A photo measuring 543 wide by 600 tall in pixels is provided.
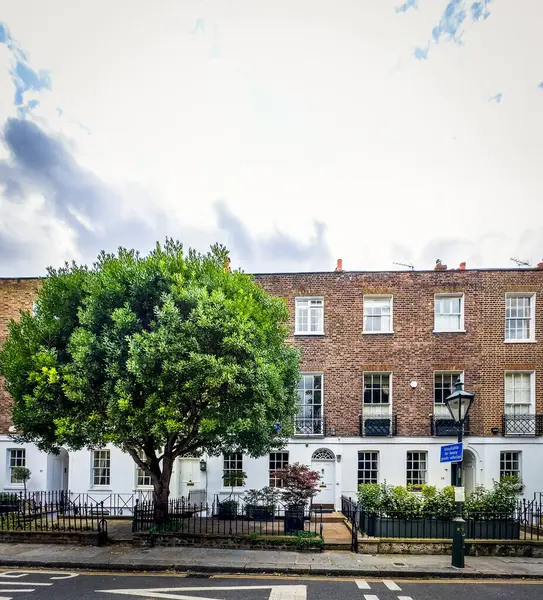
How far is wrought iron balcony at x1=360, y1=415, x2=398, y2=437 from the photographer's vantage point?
21.2m

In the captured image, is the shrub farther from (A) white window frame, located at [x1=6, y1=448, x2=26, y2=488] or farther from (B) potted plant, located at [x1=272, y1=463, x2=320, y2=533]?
(A) white window frame, located at [x1=6, y1=448, x2=26, y2=488]

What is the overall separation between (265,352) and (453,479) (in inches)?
488

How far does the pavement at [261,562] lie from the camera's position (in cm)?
1224

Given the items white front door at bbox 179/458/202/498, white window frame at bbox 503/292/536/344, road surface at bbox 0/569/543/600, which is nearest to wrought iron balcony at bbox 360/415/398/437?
white window frame at bbox 503/292/536/344

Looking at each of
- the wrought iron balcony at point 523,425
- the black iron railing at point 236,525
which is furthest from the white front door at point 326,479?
the wrought iron balcony at point 523,425

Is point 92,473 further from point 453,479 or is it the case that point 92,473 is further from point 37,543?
point 453,479

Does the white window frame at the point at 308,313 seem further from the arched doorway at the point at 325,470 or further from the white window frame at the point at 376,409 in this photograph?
the arched doorway at the point at 325,470

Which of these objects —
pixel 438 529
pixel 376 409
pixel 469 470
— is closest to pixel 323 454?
pixel 376 409

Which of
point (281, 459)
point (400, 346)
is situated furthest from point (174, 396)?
point (400, 346)

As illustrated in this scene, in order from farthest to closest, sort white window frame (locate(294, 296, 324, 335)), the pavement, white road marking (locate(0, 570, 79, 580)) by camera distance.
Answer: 1. white window frame (locate(294, 296, 324, 335))
2. the pavement
3. white road marking (locate(0, 570, 79, 580))

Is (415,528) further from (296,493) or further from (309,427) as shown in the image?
(309,427)

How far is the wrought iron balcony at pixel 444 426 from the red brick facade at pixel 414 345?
0.82 feet

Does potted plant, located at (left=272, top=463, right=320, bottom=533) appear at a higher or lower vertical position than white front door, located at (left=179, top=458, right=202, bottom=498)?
higher

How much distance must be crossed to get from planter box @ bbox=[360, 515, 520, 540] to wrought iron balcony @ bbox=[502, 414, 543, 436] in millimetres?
7352
